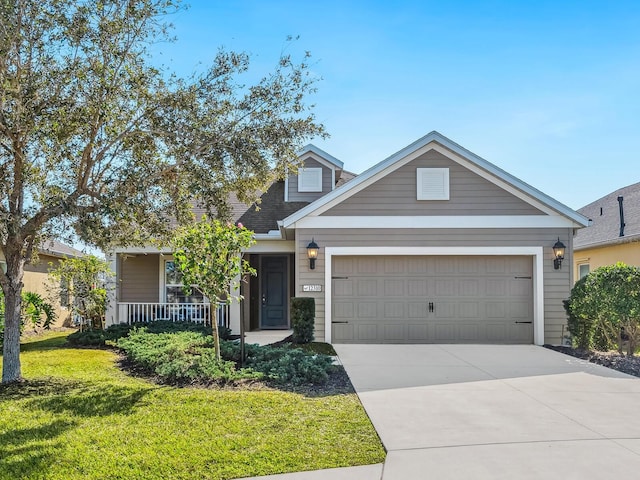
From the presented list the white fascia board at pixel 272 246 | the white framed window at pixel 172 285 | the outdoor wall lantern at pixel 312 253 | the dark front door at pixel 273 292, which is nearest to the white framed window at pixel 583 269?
the dark front door at pixel 273 292

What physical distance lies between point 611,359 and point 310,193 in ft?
30.1

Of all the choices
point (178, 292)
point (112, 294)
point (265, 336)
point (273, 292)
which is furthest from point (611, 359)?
point (112, 294)

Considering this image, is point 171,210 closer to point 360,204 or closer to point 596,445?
point 360,204

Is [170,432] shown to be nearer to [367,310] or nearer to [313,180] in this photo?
[367,310]

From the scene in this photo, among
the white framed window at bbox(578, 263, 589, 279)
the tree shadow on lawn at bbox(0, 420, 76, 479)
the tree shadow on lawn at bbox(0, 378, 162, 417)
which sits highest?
the white framed window at bbox(578, 263, 589, 279)

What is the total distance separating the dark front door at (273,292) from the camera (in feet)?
48.8

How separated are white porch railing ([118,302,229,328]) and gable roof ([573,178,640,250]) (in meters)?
10.4

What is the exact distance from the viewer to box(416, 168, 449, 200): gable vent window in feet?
38.0

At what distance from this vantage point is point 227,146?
7.30 m

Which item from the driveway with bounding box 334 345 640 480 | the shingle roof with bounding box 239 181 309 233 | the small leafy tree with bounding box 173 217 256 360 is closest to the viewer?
the driveway with bounding box 334 345 640 480

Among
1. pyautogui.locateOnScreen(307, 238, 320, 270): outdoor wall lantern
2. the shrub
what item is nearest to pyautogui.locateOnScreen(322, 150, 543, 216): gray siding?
pyautogui.locateOnScreen(307, 238, 320, 270): outdoor wall lantern

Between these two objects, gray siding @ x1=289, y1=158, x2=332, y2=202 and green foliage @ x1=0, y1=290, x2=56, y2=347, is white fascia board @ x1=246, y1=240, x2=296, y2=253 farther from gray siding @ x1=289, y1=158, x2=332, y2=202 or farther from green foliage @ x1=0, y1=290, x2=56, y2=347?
green foliage @ x1=0, y1=290, x2=56, y2=347

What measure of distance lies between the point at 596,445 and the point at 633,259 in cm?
1143

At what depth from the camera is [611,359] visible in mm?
9336
